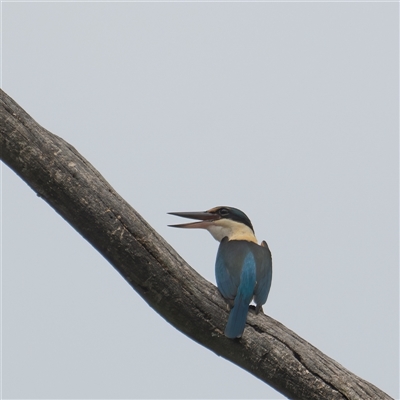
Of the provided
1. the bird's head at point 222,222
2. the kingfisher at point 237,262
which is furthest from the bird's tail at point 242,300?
the bird's head at point 222,222

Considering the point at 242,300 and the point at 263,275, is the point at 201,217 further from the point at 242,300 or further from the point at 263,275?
the point at 242,300

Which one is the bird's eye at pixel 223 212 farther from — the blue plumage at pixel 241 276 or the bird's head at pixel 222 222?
the blue plumage at pixel 241 276

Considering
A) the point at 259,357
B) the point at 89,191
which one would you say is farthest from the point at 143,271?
the point at 259,357

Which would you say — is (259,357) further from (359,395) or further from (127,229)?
(127,229)

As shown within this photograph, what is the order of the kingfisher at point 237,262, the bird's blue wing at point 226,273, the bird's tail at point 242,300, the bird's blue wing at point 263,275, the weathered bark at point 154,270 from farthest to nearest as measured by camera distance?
the bird's blue wing at point 263,275 → the bird's blue wing at point 226,273 → the kingfisher at point 237,262 → the bird's tail at point 242,300 → the weathered bark at point 154,270

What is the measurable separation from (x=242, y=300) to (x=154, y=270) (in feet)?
2.31

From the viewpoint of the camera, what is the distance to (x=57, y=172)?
10.6 ft

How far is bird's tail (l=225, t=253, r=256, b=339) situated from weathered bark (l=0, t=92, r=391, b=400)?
5 cm

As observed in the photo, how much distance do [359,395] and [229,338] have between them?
773 millimetres

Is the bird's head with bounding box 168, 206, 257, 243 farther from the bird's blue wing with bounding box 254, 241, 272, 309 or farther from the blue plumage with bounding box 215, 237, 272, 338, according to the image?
the bird's blue wing with bounding box 254, 241, 272, 309

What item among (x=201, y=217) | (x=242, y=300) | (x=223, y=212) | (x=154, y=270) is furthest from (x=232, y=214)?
(x=154, y=270)

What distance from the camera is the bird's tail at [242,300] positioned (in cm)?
349

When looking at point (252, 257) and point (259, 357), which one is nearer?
point (259, 357)

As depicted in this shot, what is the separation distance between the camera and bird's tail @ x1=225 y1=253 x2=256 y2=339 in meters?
3.49
